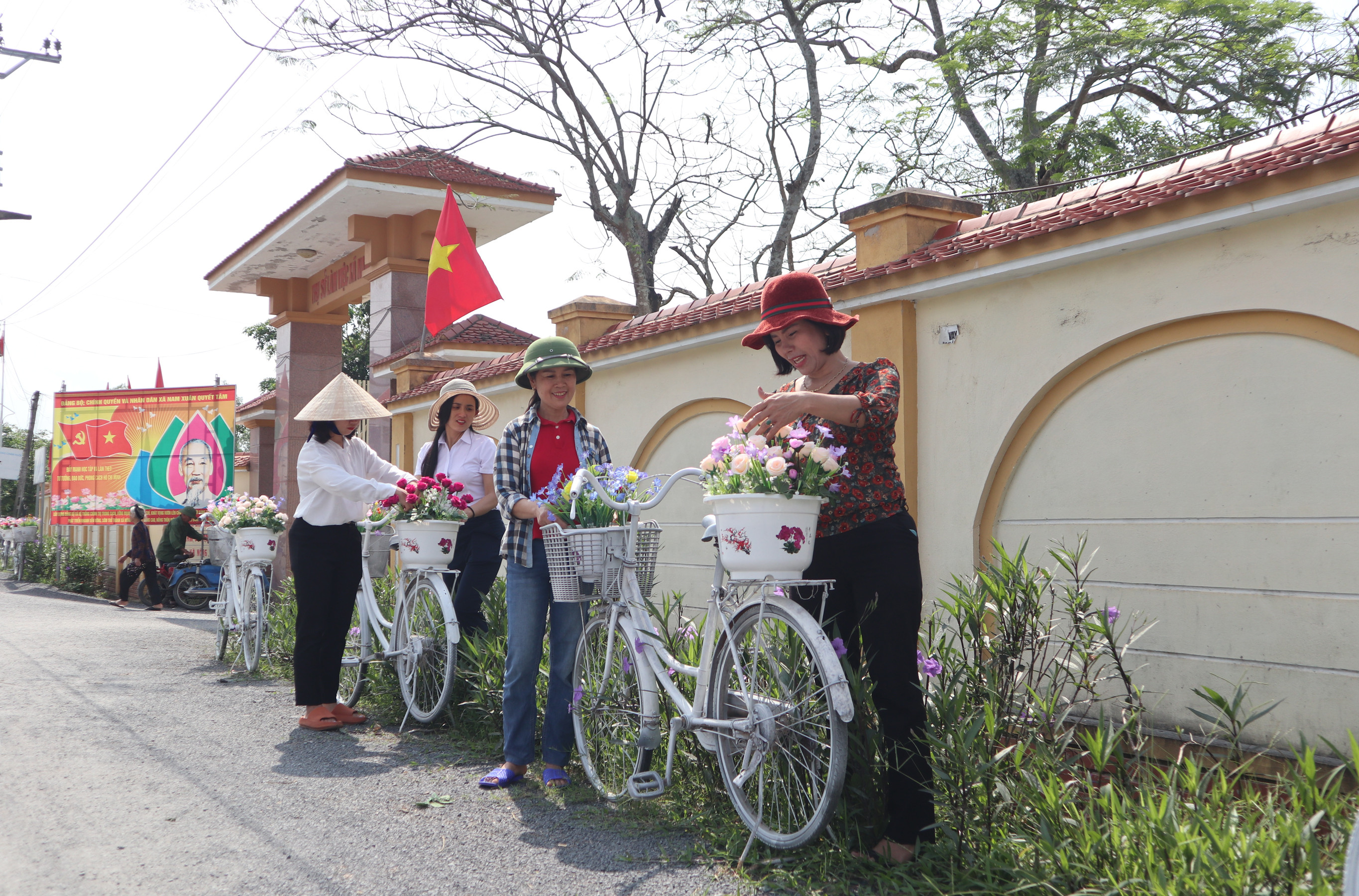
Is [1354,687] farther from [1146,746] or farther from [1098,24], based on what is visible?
[1098,24]

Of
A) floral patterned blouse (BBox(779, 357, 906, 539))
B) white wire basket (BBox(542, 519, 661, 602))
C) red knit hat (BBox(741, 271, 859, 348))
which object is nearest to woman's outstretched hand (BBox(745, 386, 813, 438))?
floral patterned blouse (BBox(779, 357, 906, 539))

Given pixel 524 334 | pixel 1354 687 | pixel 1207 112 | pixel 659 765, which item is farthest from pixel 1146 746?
pixel 1207 112

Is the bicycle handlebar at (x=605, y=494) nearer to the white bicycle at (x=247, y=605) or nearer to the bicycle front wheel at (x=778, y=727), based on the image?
the bicycle front wheel at (x=778, y=727)

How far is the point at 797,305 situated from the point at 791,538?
30.5 inches

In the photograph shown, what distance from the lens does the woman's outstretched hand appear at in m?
3.07

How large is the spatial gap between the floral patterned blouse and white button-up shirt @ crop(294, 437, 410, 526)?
3.04 meters

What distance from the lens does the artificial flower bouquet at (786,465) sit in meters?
3.11

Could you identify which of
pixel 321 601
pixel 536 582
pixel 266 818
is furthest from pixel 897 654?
pixel 321 601

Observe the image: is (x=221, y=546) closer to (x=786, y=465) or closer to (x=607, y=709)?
(x=607, y=709)

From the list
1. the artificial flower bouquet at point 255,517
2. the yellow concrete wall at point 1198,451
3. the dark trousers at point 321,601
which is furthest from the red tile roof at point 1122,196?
the artificial flower bouquet at point 255,517

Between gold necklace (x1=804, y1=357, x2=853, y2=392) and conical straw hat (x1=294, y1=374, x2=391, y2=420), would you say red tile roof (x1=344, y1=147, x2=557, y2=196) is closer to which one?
conical straw hat (x1=294, y1=374, x2=391, y2=420)

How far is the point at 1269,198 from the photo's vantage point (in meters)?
3.92

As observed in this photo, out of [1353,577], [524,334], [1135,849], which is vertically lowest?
[1135,849]

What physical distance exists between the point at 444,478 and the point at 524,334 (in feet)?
29.3
